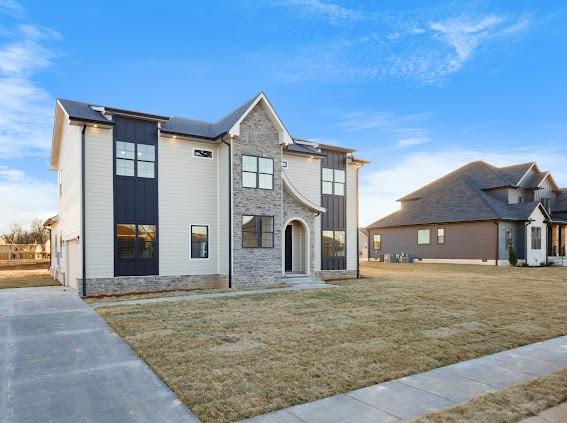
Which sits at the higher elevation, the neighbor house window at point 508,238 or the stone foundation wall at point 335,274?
the neighbor house window at point 508,238

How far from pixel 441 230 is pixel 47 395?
33.2m

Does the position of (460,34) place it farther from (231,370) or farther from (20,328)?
(20,328)

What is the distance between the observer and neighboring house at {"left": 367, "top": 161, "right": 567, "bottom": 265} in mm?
30266

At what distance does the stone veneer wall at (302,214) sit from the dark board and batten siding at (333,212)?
122cm

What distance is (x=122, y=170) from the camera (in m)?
14.6

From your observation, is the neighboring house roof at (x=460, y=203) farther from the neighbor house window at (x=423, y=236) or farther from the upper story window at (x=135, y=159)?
the upper story window at (x=135, y=159)

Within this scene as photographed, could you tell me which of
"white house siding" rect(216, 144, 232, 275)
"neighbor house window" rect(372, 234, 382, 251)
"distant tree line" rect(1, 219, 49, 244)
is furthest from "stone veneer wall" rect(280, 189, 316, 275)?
"distant tree line" rect(1, 219, 49, 244)

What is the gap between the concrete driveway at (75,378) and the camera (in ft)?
14.0

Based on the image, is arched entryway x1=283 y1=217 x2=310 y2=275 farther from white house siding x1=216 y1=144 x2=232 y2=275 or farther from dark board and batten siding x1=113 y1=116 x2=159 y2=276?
dark board and batten siding x1=113 y1=116 x2=159 y2=276

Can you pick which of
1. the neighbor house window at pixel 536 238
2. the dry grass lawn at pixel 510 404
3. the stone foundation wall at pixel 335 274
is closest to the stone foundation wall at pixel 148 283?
the stone foundation wall at pixel 335 274

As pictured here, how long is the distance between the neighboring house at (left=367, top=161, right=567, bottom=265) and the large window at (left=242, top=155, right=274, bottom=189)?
68.5 feet

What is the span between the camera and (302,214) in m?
18.1

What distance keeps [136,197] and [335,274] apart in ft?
Result: 34.5

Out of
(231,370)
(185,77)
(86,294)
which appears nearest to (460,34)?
(185,77)
